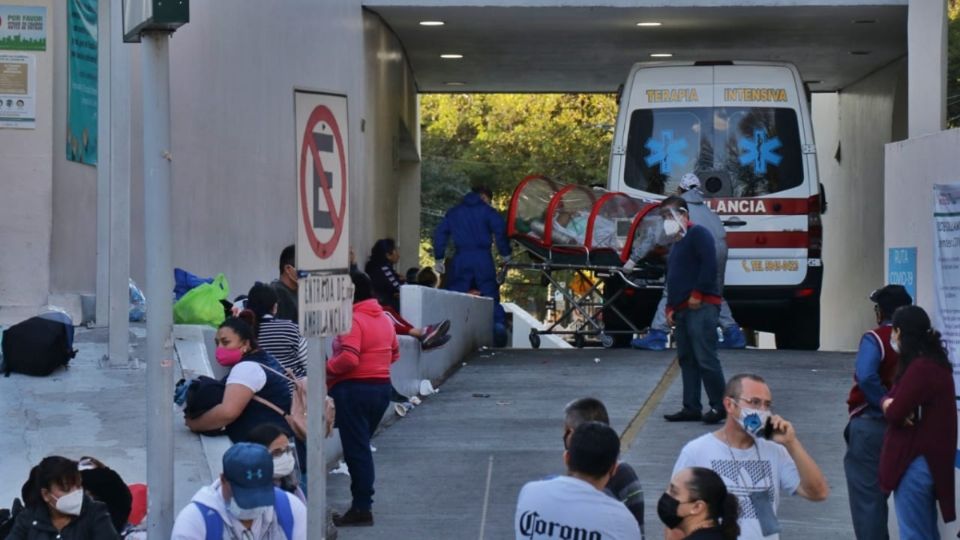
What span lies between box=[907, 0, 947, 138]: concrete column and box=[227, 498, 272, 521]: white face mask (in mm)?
5406

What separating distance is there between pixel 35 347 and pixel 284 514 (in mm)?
4319

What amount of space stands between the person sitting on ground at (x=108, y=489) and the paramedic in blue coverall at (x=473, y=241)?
11.3 metres

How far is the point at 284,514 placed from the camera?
6172 millimetres

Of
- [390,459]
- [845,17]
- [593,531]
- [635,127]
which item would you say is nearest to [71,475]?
[593,531]

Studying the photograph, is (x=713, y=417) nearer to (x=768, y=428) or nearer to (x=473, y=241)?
(x=768, y=428)

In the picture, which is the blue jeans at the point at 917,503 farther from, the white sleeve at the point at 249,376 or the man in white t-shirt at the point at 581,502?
the white sleeve at the point at 249,376

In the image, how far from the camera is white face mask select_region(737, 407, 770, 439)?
6.32 m

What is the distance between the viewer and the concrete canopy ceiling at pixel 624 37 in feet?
64.5

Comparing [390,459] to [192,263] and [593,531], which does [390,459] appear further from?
[593,531]

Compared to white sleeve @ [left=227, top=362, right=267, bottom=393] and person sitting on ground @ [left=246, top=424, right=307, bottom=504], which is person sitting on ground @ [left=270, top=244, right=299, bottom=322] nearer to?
white sleeve @ [left=227, top=362, right=267, bottom=393]

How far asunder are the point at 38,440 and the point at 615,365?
26.9 feet

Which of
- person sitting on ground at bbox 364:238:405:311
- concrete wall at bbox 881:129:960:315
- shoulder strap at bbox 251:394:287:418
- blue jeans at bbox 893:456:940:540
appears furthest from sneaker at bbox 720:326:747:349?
shoulder strap at bbox 251:394:287:418

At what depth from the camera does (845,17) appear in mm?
20172

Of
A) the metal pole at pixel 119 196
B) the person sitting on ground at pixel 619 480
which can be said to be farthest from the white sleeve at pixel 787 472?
the metal pole at pixel 119 196
